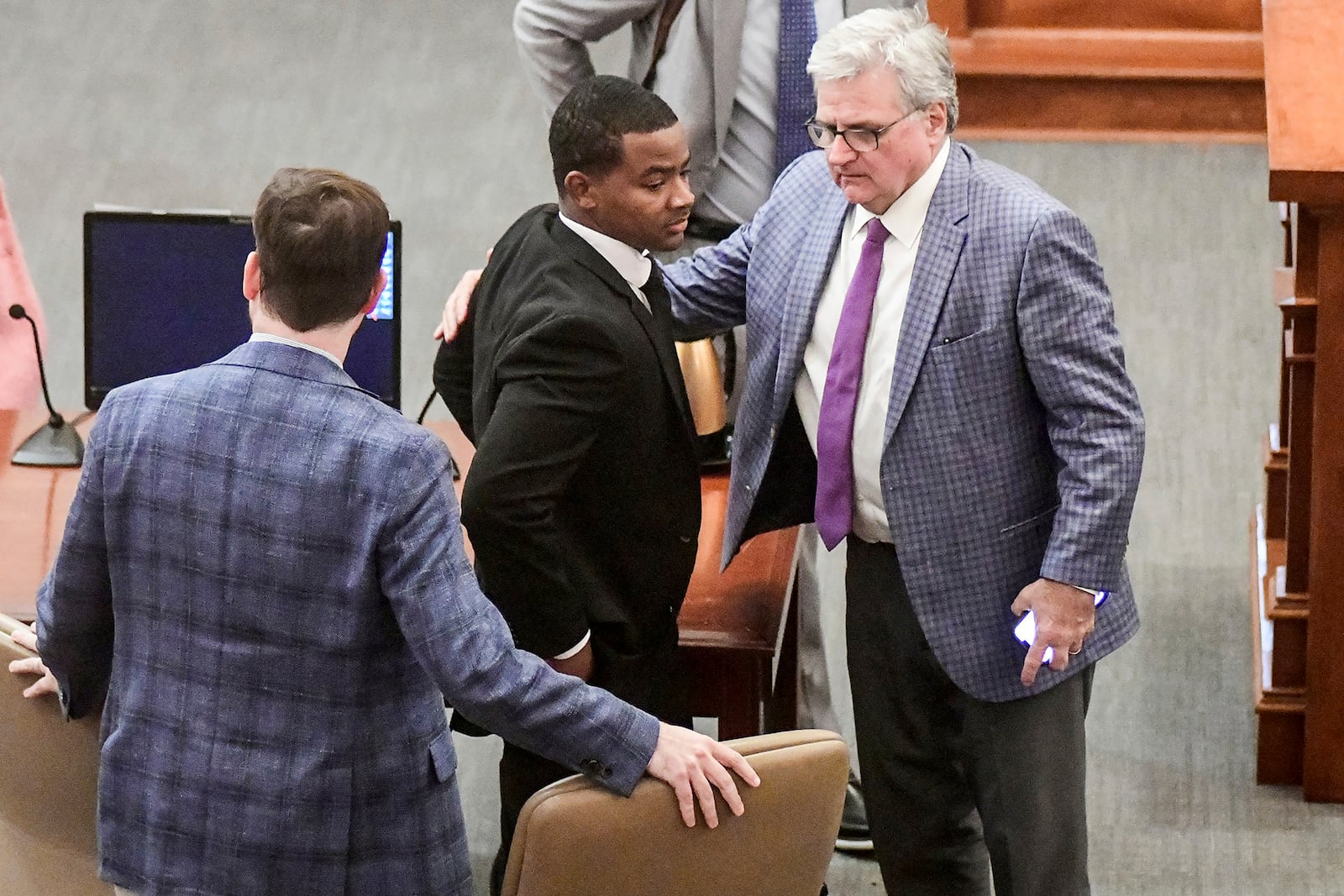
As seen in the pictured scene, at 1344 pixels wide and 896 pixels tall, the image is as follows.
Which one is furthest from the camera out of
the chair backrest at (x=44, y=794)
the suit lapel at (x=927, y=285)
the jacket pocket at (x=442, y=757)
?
the suit lapel at (x=927, y=285)

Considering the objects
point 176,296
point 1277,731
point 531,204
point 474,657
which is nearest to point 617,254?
point 474,657

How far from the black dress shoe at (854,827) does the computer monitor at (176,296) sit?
1.06 metres

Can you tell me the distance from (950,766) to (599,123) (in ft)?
3.33

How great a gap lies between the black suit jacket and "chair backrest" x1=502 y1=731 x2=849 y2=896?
46cm

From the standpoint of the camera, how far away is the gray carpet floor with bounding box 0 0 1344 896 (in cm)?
337

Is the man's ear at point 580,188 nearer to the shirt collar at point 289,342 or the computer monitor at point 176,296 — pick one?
the shirt collar at point 289,342

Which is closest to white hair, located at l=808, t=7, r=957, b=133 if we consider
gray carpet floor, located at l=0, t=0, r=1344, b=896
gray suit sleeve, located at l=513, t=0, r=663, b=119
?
gray suit sleeve, located at l=513, t=0, r=663, b=119

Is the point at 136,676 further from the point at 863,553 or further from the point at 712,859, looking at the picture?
the point at 863,553

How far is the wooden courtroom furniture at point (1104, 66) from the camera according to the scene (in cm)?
613

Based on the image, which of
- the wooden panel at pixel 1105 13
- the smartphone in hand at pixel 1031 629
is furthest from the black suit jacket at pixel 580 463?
the wooden panel at pixel 1105 13

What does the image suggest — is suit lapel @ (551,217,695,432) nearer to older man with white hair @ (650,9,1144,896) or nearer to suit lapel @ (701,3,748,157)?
older man with white hair @ (650,9,1144,896)

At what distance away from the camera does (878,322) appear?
2.40 m

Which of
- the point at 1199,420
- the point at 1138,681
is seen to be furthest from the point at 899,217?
the point at 1199,420

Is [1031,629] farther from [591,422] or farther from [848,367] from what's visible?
[591,422]
